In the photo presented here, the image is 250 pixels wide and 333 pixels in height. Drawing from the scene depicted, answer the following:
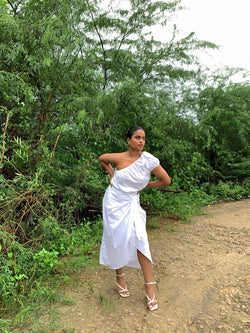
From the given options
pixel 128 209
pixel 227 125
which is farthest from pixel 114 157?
pixel 227 125

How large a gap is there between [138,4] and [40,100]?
4512 millimetres

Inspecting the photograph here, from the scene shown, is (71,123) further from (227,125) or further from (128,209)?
(227,125)

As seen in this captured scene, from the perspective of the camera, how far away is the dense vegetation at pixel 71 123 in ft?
10.5

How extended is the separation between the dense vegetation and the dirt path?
435 millimetres

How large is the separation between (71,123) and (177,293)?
2.69 m

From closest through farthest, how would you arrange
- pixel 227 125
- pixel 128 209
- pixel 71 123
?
1. pixel 128 209
2. pixel 71 123
3. pixel 227 125

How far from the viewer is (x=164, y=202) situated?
578 cm

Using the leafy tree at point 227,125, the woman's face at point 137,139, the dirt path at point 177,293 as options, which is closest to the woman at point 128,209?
the woman's face at point 137,139

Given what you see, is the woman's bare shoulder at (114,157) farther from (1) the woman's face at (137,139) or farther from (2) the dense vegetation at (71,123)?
(2) the dense vegetation at (71,123)

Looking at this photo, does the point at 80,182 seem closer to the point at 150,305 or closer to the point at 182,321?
the point at 150,305

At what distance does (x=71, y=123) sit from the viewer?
4.05m

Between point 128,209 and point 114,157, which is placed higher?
point 114,157

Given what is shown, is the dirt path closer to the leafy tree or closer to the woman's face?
the woman's face

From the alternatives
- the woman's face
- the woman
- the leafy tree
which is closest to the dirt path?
the woman
